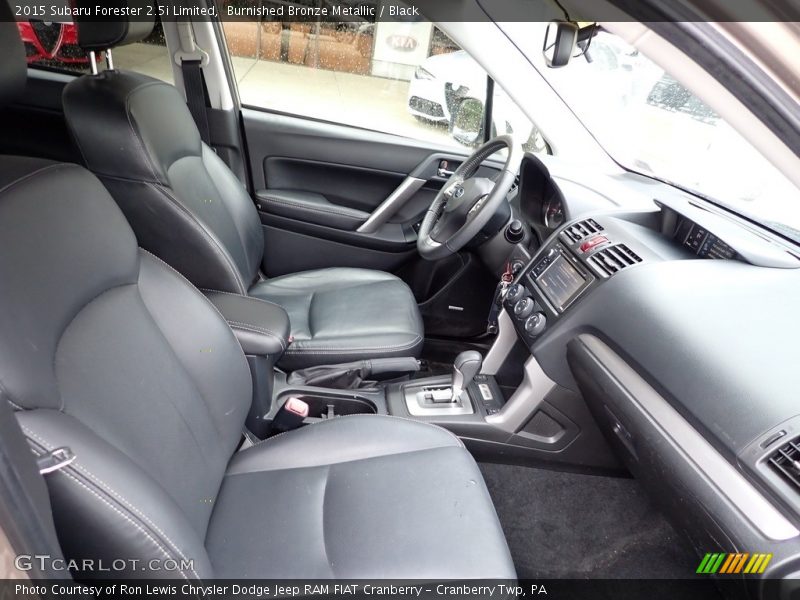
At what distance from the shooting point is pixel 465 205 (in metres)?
1.85

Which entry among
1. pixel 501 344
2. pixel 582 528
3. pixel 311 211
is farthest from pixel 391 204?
pixel 582 528

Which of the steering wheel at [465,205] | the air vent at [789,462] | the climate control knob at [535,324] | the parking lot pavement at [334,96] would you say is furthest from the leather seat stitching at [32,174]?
the parking lot pavement at [334,96]

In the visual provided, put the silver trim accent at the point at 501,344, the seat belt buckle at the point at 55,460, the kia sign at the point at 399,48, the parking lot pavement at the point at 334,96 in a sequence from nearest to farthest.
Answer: the seat belt buckle at the point at 55,460 → the silver trim accent at the point at 501,344 → the kia sign at the point at 399,48 → the parking lot pavement at the point at 334,96

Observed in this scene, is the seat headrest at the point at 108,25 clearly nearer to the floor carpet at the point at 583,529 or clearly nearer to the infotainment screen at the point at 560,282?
the infotainment screen at the point at 560,282

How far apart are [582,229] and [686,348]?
56 centimetres

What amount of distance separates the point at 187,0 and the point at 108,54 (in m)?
0.78

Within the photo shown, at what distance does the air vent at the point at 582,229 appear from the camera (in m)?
1.56

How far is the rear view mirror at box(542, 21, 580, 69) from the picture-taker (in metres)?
1.29

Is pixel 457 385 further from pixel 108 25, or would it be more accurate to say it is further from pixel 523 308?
pixel 108 25

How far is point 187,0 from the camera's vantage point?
2.17m

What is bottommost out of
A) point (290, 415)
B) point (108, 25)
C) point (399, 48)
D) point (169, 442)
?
point (290, 415)

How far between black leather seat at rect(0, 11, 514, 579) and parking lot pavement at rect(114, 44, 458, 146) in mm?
1545

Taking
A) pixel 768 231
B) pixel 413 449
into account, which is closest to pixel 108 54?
pixel 413 449

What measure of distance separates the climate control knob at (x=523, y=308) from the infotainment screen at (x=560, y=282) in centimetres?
5
